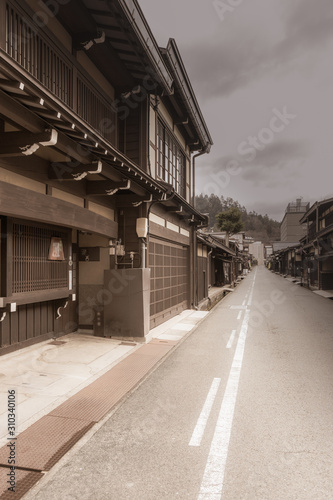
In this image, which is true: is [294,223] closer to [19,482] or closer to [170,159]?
[170,159]

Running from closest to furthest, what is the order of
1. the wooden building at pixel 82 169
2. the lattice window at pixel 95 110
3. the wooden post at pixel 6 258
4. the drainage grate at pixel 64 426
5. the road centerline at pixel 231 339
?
the drainage grate at pixel 64 426 < the wooden building at pixel 82 169 < the wooden post at pixel 6 258 < the lattice window at pixel 95 110 < the road centerline at pixel 231 339

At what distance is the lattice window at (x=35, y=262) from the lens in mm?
7344

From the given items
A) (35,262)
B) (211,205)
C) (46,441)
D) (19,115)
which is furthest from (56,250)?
(211,205)

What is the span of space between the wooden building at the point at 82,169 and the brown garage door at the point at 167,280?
0.11m

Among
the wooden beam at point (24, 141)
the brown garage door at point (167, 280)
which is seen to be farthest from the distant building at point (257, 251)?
the wooden beam at point (24, 141)

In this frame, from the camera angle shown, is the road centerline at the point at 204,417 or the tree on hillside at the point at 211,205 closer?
the road centerline at the point at 204,417

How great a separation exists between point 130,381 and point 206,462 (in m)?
2.95

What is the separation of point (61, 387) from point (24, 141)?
427 centimetres

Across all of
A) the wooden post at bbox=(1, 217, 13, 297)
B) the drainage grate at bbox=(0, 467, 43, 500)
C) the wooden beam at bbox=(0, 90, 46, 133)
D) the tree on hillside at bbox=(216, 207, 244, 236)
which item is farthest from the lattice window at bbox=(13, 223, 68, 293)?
the tree on hillside at bbox=(216, 207, 244, 236)

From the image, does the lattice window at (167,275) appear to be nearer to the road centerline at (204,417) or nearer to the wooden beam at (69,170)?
the wooden beam at (69,170)

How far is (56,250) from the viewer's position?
860cm

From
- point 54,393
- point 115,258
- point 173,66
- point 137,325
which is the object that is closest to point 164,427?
point 54,393

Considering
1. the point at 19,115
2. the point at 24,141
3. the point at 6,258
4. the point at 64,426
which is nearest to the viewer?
the point at 64,426

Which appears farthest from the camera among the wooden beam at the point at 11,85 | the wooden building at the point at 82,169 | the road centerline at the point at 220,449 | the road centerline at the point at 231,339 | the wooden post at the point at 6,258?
the road centerline at the point at 231,339
